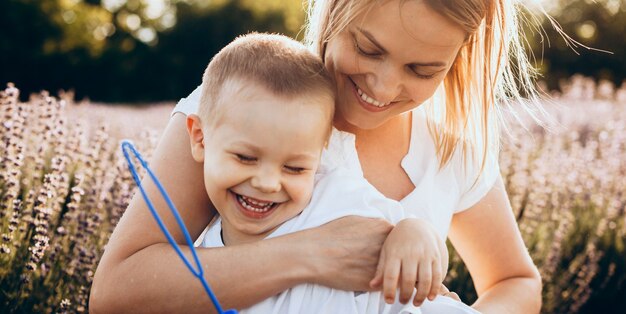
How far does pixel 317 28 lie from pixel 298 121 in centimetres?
59

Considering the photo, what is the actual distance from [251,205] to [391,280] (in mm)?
378

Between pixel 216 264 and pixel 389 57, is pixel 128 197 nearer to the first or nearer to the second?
pixel 216 264

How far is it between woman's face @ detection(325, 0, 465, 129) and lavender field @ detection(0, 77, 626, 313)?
510mm

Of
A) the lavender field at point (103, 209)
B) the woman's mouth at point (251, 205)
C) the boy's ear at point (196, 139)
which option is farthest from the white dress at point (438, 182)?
the boy's ear at point (196, 139)

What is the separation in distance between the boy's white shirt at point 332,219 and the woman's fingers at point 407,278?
0.11 m

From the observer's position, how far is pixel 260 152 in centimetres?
158

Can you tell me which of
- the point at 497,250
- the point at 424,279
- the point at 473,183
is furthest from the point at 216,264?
the point at 497,250

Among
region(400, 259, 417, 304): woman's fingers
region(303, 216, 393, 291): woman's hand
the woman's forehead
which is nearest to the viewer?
region(400, 259, 417, 304): woman's fingers

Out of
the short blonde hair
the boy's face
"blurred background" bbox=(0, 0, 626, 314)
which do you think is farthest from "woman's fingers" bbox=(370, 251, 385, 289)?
"blurred background" bbox=(0, 0, 626, 314)

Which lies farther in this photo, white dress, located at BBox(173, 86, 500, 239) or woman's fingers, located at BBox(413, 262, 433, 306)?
white dress, located at BBox(173, 86, 500, 239)

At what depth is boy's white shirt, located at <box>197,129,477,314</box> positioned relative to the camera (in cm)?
167

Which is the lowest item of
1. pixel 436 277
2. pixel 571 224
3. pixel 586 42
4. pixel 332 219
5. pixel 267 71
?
pixel 571 224

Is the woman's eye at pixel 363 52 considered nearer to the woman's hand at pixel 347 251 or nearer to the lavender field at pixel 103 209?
the woman's hand at pixel 347 251

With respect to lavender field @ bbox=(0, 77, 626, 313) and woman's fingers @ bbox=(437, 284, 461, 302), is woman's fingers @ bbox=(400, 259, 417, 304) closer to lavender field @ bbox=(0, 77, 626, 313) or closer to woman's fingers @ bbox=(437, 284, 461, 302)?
woman's fingers @ bbox=(437, 284, 461, 302)
